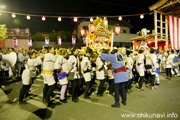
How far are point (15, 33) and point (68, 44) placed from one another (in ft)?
39.9

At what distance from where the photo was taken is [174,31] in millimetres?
11445

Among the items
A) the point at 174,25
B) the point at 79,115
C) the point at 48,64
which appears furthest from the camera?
the point at 174,25

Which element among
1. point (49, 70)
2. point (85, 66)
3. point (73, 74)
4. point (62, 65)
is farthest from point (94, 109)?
point (49, 70)

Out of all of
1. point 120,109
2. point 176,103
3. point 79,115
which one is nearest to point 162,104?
point 176,103

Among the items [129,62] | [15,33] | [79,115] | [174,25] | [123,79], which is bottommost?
[79,115]

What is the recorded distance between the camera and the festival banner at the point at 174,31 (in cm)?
A: 1138

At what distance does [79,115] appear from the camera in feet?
9.86

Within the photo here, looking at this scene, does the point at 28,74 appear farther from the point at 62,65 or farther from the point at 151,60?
the point at 151,60

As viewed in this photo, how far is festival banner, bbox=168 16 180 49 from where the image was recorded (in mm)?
11375

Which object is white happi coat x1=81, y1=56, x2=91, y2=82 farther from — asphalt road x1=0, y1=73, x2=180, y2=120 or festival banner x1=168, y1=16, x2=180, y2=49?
festival banner x1=168, y1=16, x2=180, y2=49

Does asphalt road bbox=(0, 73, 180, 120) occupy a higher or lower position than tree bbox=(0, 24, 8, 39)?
lower

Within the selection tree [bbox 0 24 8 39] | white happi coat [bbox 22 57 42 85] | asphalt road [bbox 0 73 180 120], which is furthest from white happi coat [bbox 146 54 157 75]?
tree [bbox 0 24 8 39]

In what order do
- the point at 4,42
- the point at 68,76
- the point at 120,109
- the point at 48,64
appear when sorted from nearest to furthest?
the point at 120,109 < the point at 48,64 < the point at 68,76 < the point at 4,42

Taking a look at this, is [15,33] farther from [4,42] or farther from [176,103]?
[176,103]
